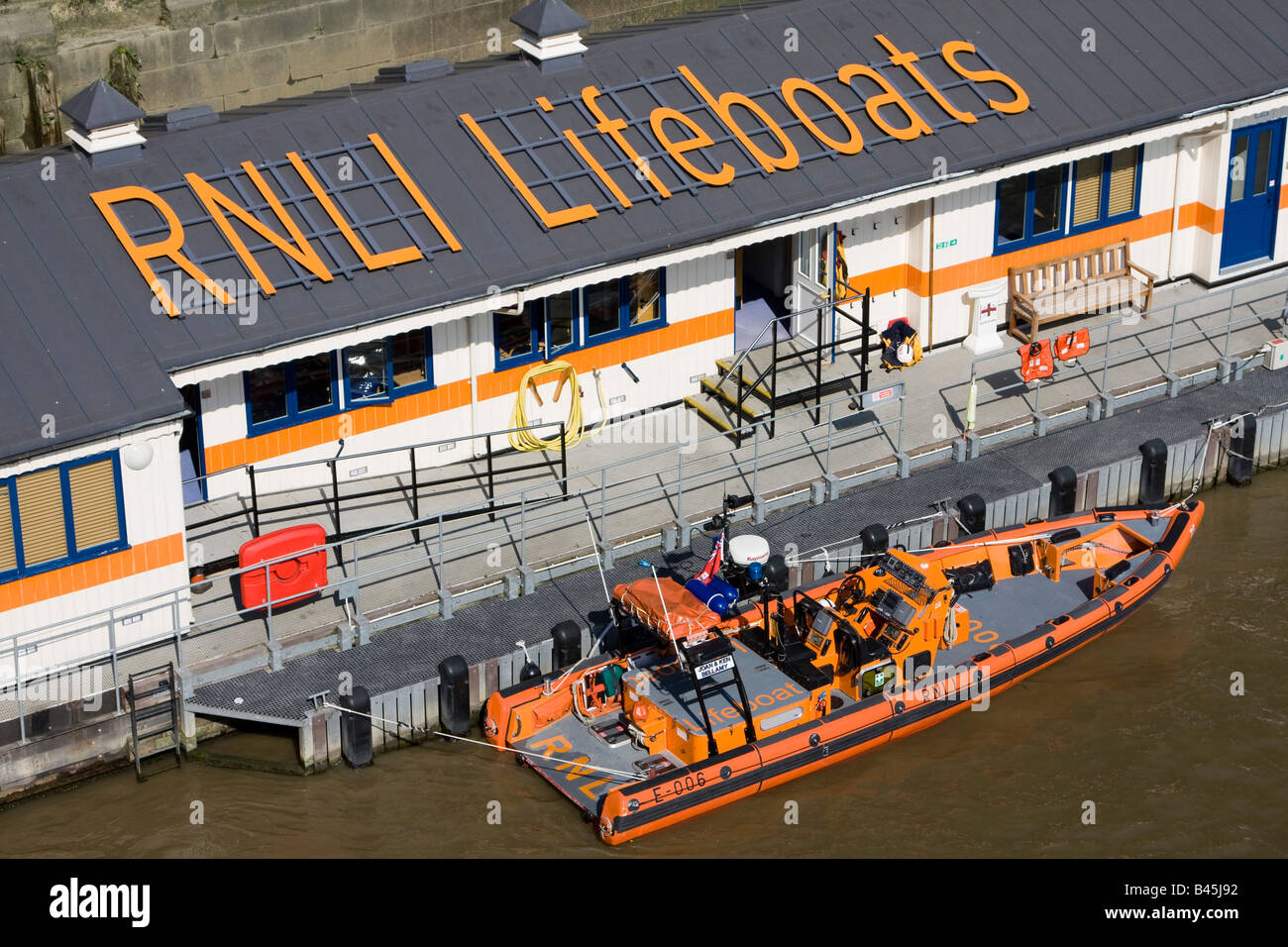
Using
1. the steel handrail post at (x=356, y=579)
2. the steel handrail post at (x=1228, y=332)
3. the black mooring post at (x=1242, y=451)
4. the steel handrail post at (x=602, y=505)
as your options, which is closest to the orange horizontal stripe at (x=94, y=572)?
the steel handrail post at (x=356, y=579)

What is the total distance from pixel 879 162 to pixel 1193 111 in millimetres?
5730

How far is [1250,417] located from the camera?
3000 centimetres

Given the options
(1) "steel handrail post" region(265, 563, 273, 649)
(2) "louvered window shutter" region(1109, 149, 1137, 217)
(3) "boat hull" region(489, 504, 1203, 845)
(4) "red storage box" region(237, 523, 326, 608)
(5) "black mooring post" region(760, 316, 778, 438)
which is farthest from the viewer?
(2) "louvered window shutter" region(1109, 149, 1137, 217)

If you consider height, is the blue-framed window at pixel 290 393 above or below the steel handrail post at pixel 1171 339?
below

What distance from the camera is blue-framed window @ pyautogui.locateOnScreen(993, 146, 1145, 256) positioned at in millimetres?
31297

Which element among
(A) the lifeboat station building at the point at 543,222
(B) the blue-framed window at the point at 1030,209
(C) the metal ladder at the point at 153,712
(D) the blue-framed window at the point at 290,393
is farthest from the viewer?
(B) the blue-framed window at the point at 1030,209

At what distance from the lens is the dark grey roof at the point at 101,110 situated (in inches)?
1029

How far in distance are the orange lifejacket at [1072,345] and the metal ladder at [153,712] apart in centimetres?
1409

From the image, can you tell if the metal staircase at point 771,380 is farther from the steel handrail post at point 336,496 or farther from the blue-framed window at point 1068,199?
the steel handrail post at point 336,496

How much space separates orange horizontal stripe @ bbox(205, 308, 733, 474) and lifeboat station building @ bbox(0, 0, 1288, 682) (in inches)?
1.8

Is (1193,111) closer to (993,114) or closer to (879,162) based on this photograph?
(993,114)

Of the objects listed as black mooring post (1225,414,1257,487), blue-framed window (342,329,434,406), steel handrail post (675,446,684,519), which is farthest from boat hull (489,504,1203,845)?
blue-framed window (342,329,434,406)

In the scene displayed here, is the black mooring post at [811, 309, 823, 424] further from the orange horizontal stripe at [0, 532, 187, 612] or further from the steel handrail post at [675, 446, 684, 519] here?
the orange horizontal stripe at [0, 532, 187, 612]
